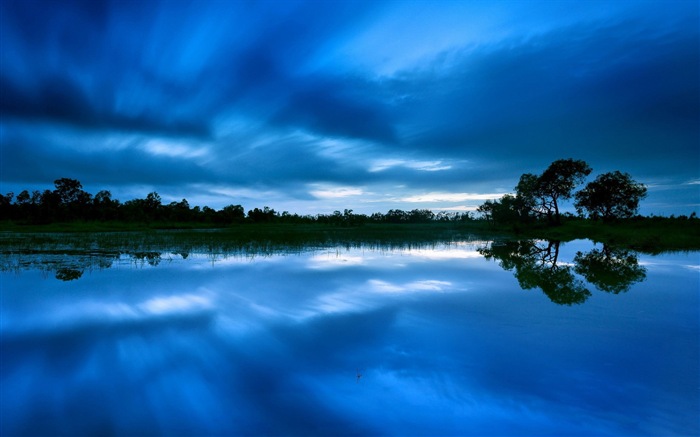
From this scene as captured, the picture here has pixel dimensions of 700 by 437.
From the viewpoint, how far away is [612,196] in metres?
49.8

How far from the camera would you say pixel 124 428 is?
461 centimetres

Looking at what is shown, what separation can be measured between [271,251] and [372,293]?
14182 mm

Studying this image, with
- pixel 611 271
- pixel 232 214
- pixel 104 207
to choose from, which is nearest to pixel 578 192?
pixel 611 271

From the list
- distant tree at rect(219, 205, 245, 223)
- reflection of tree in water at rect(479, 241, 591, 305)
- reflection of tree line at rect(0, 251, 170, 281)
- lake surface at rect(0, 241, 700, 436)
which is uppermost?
distant tree at rect(219, 205, 245, 223)

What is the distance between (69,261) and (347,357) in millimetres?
19287

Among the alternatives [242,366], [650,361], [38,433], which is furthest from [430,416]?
[38,433]

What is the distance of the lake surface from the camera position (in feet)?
15.8

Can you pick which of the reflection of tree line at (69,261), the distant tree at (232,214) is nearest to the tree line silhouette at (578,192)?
the reflection of tree line at (69,261)

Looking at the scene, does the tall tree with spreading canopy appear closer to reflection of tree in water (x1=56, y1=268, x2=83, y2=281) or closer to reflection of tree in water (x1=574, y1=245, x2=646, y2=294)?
reflection of tree in water (x1=574, y1=245, x2=646, y2=294)

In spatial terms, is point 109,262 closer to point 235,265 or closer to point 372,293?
point 235,265

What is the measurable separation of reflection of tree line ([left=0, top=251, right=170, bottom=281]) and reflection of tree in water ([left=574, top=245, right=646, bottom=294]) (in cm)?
2166

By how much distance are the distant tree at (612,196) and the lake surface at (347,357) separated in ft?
148

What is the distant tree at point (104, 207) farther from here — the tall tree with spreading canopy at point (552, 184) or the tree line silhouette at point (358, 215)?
the tall tree with spreading canopy at point (552, 184)

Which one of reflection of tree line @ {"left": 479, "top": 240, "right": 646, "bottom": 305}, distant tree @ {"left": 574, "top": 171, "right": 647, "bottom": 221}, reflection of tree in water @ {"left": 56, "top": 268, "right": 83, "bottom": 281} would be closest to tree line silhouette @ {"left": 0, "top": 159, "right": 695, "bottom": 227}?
distant tree @ {"left": 574, "top": 171, "right": 647, "bottom": 221}
